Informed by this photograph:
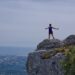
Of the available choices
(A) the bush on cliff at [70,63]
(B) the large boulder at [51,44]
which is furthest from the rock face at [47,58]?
(A) the bush on cliff at [70,63]

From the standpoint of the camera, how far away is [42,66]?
5025 centimetres

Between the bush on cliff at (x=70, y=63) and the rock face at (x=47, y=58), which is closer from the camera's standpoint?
the bush on cliff at (x=70, y=63)

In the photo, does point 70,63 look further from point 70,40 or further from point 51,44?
point 51,44

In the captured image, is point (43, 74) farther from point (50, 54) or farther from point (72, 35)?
point (72, 35)

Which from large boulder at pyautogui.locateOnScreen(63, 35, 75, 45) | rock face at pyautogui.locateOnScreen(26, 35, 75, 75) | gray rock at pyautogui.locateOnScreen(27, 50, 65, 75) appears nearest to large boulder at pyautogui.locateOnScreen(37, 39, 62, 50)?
rock face at pyautogui.locateOnScreen(26, 35, 75, 75)

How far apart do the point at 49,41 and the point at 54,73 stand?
8168 mm

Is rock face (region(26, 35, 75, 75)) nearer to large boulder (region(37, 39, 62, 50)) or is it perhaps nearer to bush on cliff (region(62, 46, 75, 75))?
large boulder (region(37, 39, 62, 50))

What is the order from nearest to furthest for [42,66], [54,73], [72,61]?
[72,61]
[54,73]
[42,66]

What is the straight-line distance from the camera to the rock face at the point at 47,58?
153ft

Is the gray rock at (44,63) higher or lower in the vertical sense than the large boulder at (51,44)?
lower

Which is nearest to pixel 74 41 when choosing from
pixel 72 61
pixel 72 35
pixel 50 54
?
pixel 72 35

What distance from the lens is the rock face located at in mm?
46650

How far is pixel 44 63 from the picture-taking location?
49750mm

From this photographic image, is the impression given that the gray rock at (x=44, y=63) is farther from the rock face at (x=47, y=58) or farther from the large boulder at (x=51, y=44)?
the large boulder at (x=51, y=44)
